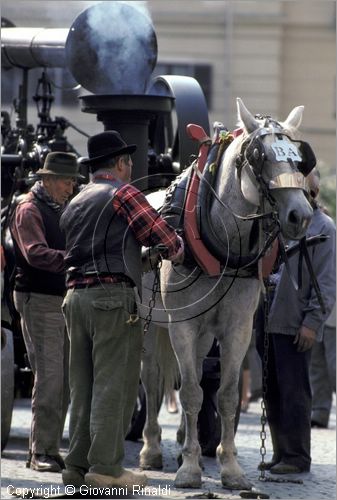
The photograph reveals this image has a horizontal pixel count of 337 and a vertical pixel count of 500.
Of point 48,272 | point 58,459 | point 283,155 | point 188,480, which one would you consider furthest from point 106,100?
point 188,480

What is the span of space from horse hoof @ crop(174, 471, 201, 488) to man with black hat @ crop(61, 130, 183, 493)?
44 centimetres

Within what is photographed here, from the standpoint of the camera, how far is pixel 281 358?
10172 mm

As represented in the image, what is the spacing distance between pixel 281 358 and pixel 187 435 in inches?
50.2

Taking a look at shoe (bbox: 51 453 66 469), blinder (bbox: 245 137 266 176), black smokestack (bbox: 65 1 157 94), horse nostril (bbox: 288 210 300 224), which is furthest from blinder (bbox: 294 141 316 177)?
black smokestack (bbox: 65 1 157 94)

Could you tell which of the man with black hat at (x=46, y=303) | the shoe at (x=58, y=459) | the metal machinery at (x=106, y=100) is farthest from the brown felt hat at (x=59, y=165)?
the shoe at (x=58, y=459)

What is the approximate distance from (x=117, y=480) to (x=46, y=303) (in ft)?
5.90

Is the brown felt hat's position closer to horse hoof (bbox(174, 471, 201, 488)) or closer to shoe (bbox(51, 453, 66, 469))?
shoe (bbox(51, 453, 66, 469))

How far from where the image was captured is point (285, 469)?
9.94 meters

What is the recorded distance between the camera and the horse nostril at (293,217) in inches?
324

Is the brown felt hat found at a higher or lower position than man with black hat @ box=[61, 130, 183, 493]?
higher

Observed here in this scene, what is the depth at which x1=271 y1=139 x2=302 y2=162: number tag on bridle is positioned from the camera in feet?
27.5

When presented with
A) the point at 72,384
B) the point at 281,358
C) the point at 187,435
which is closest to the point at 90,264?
the point at 72,384

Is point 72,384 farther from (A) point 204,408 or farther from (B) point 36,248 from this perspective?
(A) point 204,408

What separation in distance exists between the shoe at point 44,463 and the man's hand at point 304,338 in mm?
1772
